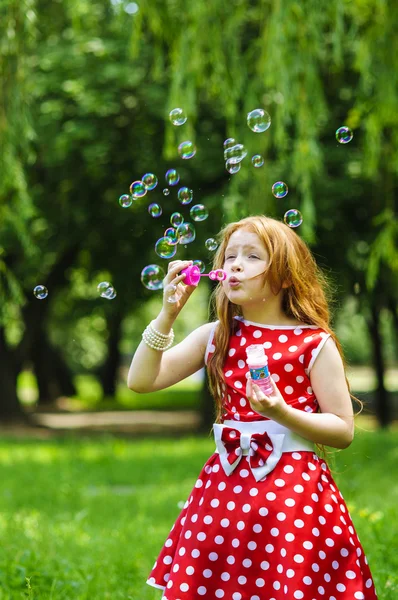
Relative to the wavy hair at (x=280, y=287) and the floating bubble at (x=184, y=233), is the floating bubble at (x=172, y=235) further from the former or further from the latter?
the wavy hair at (x=280, y=287)

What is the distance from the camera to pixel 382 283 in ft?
41.8

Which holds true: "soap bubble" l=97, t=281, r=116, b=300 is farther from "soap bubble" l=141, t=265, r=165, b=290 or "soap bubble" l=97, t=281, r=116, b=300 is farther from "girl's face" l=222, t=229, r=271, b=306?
"girl's face" l=222, t=229, r=271, b=306

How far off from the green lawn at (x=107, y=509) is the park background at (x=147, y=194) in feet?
0.07

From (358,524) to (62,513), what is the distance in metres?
3.37

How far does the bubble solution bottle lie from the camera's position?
8.28 ft

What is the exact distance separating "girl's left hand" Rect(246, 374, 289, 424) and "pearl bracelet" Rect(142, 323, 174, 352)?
42 cm

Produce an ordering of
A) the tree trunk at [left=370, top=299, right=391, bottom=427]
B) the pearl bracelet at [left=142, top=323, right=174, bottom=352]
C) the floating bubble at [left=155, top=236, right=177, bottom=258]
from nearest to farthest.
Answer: the pearl bracelet at [left=142, top=323, right=174, bottom=352], the floating bubble at [left=155, top=236, right=177, bottom=258], the tree trunk at [left=370, top=299, right=391, bottom=427]

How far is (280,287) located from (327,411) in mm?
420

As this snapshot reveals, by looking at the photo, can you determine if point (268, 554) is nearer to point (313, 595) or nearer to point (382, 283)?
point (313, 595)

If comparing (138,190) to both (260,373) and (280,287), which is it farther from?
(260,373)

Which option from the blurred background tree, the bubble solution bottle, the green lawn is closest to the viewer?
the bubble solution bottle

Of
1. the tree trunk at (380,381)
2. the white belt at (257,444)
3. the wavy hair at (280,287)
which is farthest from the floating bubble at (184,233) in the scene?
the tree trunk at (380,381)

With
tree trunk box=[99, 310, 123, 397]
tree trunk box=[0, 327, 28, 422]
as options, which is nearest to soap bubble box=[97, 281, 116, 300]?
tree trunk box=[0, 327, 28, 422]

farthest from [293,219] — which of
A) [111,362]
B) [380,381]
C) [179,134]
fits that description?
[111,362]
